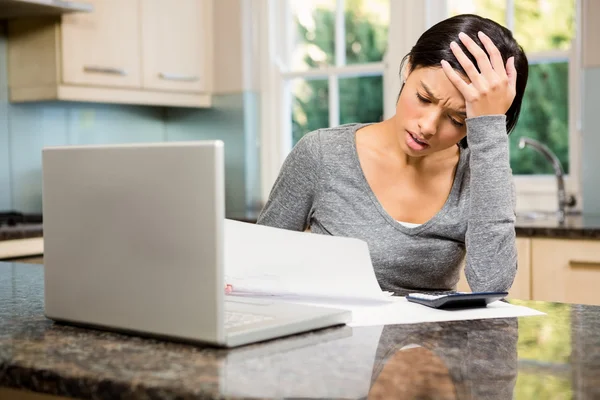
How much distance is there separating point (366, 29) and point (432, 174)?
2.01 meters

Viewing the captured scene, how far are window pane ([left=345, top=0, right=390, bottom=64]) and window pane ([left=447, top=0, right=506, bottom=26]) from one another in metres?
0.30

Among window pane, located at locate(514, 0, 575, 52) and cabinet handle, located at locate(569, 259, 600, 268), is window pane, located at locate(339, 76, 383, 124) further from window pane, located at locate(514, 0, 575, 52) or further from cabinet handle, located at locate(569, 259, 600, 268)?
cabinet handle, located at locate(569, 259, 600, 268)

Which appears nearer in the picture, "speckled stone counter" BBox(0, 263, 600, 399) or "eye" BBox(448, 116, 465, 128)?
"speckled stone counter" BBox(0, 263, 600, 399)

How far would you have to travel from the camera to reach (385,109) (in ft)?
11.7

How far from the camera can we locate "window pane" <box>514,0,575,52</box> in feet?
10.5

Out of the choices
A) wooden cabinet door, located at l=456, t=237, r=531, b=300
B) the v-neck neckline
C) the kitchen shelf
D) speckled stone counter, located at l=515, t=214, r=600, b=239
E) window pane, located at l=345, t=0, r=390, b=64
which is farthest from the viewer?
window pane, located at l=345, t=0, r=390, b=64

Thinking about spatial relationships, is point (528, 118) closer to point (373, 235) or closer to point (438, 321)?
point (373, 235)

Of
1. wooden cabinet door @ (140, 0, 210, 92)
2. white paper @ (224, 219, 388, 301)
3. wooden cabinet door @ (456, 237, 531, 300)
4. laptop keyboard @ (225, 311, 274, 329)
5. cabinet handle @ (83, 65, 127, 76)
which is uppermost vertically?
wooden cabinet door @ (140, 0, 210, 92)

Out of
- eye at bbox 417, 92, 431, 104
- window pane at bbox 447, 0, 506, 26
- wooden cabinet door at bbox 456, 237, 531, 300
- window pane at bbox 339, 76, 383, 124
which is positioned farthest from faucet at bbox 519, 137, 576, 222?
eye at bbox 417, 92, 431, 104

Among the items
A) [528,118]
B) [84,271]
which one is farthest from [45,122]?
[84,271]

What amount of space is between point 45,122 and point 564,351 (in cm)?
289

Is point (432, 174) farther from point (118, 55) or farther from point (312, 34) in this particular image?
point (312, 34)

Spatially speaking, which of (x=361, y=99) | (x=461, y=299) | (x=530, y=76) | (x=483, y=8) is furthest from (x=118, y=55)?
(x=461, y=299)

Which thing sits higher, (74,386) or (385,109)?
(385,109)
